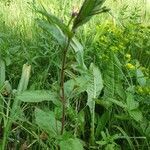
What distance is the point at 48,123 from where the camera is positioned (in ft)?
4.08

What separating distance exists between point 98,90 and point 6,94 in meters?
0.37

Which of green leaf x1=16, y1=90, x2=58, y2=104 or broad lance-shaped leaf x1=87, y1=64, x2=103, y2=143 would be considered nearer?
green leaf x1=16, y1=90, x2=58, y2=104

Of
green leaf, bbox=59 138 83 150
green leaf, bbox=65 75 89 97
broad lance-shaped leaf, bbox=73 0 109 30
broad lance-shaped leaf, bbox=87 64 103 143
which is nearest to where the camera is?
broad lance-shaped leaf, bbox=73 0 109 30

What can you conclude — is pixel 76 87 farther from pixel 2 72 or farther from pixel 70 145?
pixel 2 72

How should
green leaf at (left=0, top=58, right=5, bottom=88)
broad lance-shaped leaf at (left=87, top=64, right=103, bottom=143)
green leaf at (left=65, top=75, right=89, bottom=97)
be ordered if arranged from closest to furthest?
green leaf at (left=65, top=75, right=89, bottom=97) → broad lance-shaped leaf at (left=87, top=64, right=103, bottom=143) → green leaf at (left=0, top=58, right=5, bottom=88)

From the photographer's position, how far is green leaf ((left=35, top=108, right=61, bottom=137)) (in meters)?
1.23

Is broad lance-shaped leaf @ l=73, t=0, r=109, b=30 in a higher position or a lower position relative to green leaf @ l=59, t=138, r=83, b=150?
higher

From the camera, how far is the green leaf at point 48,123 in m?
1.23

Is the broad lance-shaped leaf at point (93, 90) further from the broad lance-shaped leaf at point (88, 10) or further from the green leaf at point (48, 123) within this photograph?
the broad lance-shaped leaf at point (88, 10)

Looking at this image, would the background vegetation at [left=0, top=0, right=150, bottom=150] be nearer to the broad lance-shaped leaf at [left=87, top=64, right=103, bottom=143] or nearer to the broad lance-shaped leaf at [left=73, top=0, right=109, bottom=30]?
the broad lance-shaped leaf at [left=87, top=64, right=103, bottom=143]

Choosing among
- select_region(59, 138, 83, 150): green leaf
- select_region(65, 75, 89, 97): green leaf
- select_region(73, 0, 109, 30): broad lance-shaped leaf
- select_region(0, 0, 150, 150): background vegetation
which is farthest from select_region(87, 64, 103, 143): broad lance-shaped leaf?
select_region(73, 0, 109, 30): broad lance-shaped leaf

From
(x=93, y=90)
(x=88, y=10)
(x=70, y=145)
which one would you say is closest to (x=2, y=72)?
(x=93, y=90)

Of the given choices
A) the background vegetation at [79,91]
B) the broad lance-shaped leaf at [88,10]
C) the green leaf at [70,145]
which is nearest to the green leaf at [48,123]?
the background vegetation at [79,91]

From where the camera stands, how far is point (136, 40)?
2.17 metres
